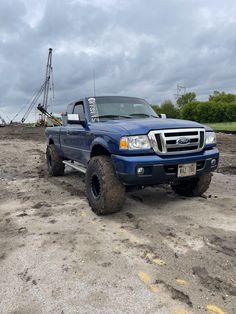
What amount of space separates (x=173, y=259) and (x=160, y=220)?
132cm

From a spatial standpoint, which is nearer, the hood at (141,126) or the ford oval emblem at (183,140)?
the hood at (141,126)

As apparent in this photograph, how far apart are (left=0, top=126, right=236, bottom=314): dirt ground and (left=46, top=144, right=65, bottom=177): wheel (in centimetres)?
227

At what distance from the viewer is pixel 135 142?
16.3ft

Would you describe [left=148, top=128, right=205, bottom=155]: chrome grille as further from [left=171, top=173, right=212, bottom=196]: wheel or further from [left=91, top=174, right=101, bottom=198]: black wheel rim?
[left=91, top=174, right=101, bottom=198]: black wheel rim

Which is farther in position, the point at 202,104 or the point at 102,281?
the point at 202,104

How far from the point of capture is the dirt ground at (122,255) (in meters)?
3.01

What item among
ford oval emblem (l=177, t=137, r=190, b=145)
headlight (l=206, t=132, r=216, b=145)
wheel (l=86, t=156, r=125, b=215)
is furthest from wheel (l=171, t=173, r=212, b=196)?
wheel (l=86, t=156, r=125, b=215)

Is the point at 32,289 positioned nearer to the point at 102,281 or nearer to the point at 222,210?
the point at 102,281

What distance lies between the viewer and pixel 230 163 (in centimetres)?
1073

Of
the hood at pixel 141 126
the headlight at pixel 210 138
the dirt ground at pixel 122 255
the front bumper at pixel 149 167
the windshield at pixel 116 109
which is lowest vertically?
the dirt ground at pixel 122 255

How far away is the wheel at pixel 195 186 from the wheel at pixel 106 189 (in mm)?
1385

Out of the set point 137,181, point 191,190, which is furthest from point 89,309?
point 191,190

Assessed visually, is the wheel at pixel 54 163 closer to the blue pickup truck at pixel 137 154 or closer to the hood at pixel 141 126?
the blue pickup truck at pixel 137 154

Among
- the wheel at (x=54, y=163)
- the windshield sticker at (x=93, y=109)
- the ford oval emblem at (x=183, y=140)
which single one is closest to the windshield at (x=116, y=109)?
the windshield sticker at (x=93, y=109)
